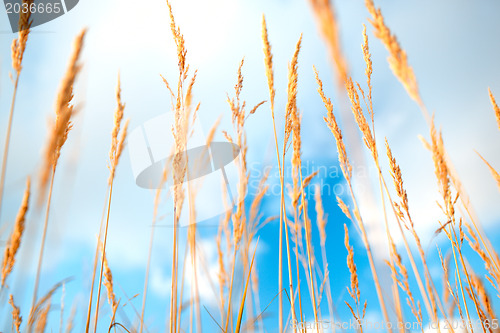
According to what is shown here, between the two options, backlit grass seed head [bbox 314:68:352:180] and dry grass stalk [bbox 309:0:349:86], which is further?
backlit grass seed head [bbox 314:68:352:180]

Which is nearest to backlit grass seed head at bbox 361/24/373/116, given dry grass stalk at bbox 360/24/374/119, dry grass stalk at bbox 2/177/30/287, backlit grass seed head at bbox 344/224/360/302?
dry grass stalk at bbox 360/24/374/119

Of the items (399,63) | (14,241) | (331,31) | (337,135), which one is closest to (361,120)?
(337,135)

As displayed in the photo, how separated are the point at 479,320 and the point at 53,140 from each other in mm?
1893

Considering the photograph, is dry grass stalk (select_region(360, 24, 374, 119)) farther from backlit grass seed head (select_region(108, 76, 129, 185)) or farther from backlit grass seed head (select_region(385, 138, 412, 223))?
backlit grass seed head (select_region(108, 76, 129, 185))

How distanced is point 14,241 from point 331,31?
1271mm

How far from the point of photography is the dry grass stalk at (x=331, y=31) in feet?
1.48

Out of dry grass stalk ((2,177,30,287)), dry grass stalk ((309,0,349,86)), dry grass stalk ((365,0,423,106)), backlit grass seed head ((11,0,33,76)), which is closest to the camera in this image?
dry grass stalk ((309,0,349,86))

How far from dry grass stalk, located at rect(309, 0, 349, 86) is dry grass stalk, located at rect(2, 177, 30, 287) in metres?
1.20

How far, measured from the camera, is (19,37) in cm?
137

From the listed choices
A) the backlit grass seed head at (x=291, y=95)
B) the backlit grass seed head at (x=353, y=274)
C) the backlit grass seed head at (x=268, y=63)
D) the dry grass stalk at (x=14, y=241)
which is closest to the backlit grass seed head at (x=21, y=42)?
the dry grass stalk at (x=14, y=241)

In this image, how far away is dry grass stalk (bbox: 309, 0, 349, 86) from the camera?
451mm

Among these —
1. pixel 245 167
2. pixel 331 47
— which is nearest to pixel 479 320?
pixel 245 167

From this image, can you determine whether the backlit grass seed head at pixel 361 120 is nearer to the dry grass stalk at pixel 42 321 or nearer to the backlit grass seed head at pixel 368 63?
the backlit grass seed head at pixel 368 63

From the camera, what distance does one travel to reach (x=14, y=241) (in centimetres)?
114
